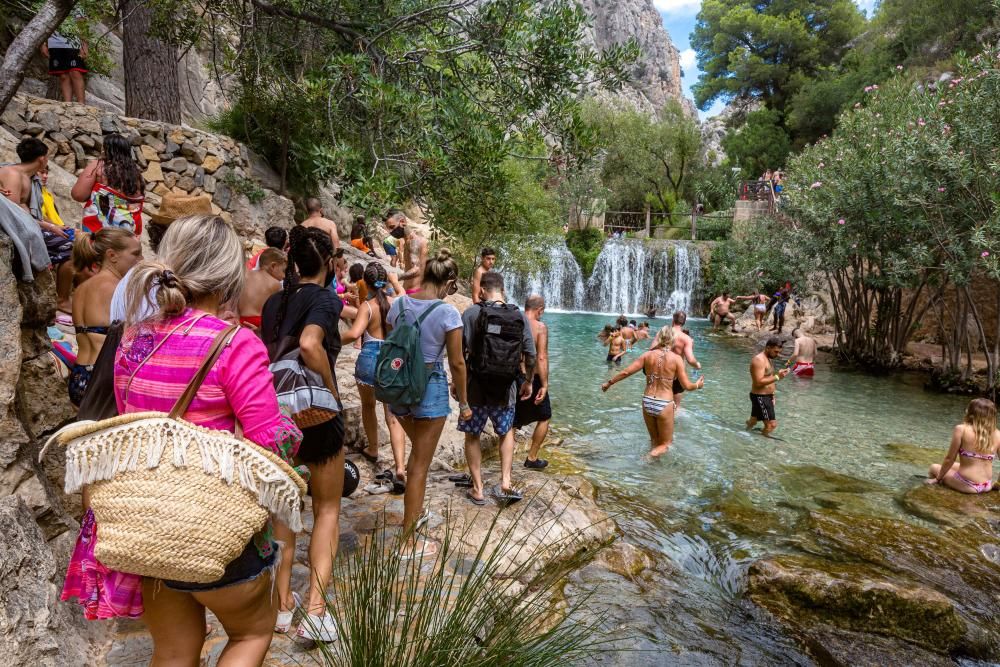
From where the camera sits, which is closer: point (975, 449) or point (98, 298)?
point (98, 298)

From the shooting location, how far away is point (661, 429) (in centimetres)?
743

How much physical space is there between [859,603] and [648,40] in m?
112

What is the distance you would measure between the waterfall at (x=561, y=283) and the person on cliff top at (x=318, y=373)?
947 inches

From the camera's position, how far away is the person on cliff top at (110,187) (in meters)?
5.21

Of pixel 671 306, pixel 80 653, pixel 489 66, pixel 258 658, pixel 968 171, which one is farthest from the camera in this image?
pixel 671 306

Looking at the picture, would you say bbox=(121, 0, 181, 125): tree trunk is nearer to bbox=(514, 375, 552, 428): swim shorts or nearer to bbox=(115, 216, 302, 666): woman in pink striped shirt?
bbox=(514, 375, 552, 428): swim shorts

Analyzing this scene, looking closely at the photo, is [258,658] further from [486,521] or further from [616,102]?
[616,102]

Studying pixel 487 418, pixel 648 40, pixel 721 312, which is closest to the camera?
pixel 487 418

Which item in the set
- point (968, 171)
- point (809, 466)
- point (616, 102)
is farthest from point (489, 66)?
point (616, 102)

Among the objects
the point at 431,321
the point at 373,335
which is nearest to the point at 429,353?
the point at 431,321

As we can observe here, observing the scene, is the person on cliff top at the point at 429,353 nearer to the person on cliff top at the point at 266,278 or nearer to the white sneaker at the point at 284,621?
the person on cliff top at the point at 266,278

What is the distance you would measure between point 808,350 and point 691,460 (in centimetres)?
701

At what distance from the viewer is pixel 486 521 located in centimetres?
443

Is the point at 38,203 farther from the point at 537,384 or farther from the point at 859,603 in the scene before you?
the point at 859,603
